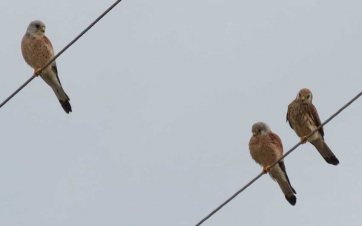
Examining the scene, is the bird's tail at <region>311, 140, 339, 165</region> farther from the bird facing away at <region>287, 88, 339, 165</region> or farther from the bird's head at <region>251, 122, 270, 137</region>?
the bird's head at <region>251, 122, 270, 137</region>

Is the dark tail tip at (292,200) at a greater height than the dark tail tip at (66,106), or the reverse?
the dark tail tip at (66,106)

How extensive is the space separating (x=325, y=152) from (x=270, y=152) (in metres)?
0.78

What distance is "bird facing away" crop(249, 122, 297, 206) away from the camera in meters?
10.8

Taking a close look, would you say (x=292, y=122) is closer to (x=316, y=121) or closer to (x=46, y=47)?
(x=316, y=121)

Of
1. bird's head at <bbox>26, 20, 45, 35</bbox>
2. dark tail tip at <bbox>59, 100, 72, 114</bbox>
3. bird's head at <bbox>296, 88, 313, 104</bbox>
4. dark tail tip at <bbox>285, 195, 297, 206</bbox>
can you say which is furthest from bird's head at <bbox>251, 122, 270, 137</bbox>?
bird's head at <bbox>26, 20, 45, 35</bbox>

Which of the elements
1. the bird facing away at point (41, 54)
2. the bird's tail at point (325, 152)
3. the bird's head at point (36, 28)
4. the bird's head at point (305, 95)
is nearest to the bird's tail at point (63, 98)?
the bird facing away at point (41, 54)

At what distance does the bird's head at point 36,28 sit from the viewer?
37.1ft

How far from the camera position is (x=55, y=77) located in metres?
11.2

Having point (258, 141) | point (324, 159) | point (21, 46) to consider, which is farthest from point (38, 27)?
point (324, 159)

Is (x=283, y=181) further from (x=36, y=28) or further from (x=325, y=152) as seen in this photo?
(x=36, y=28)

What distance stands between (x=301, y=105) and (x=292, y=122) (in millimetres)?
201

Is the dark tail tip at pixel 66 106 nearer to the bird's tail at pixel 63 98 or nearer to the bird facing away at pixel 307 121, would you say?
the bird's tail at pixel 63 98

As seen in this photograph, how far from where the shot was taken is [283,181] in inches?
434

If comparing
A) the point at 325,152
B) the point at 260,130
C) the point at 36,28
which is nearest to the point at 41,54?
the point at 36,28
